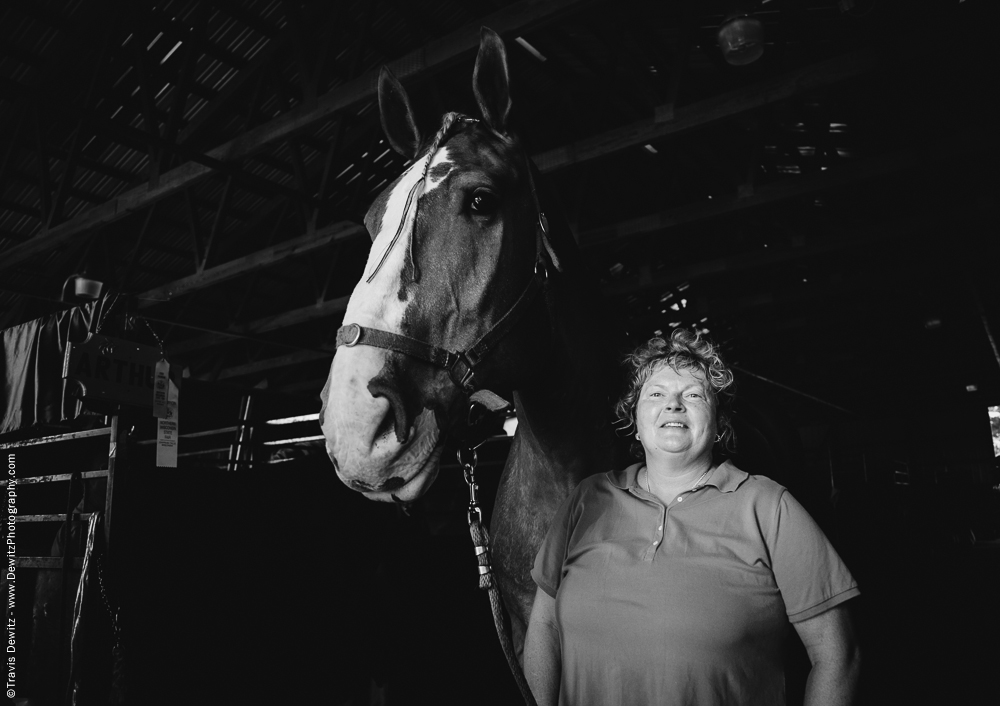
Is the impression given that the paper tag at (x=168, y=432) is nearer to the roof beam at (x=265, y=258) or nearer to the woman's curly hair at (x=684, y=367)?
the woman's curly hair at (x=684, y=367)

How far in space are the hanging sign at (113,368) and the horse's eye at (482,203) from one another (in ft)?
8.61

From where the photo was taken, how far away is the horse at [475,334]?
118 cm

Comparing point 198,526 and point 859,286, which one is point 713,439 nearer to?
point 198,526

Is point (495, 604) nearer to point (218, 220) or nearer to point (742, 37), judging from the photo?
Answer: point (742, 37)

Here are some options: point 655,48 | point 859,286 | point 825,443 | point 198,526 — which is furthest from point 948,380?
point 198,526

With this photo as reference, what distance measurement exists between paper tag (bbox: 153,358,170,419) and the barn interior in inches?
4.3

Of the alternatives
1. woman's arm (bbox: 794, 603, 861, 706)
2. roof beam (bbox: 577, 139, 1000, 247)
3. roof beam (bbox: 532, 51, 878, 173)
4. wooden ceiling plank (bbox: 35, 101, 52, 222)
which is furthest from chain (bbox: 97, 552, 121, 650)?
roof beam (bbox: 577, 139, 1000, 247)

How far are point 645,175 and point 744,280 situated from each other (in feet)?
18.2

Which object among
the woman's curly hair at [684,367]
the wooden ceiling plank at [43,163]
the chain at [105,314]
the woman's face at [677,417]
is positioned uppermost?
the wooden ceiling plank at [43,163]

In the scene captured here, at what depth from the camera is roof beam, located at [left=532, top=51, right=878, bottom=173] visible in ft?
17.9

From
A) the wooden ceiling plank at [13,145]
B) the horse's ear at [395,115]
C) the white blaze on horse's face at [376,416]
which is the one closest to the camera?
the white blaze on horse's face at [376,416]

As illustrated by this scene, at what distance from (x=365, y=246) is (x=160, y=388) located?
31.1 feet

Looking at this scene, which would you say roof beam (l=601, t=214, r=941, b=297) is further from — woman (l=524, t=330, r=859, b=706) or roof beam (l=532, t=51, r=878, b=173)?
woman (l=524, t=330, r=859, b=706)

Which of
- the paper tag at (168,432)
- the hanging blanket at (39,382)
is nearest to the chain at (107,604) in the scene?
the paper tag at (168,432)
